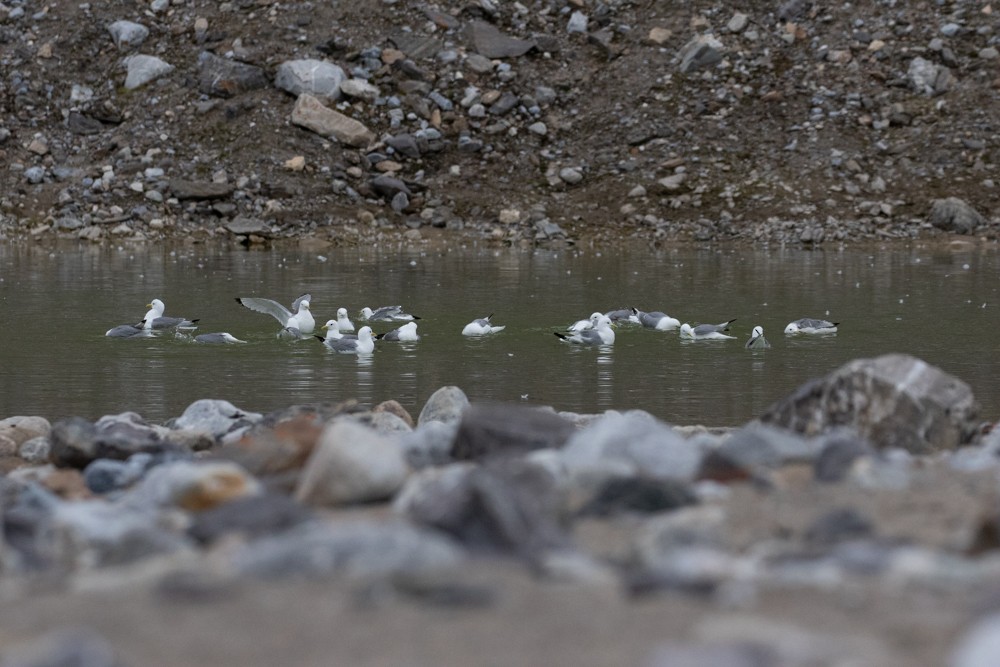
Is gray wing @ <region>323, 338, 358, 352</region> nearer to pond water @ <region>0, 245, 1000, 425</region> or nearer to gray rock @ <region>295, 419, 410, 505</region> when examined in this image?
pond water @ <region>0, 245, 1000, 425</region>

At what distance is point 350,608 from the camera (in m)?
4.44

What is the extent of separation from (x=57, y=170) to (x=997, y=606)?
2981 cm

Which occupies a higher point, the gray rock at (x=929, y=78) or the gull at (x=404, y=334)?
the gray rock at (x=929, y=78)

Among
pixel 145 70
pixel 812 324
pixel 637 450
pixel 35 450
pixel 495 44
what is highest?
pixel 495 44

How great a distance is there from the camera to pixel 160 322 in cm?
1591

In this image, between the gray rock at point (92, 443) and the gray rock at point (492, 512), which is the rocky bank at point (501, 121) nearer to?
the gray rock at point (92, 443)

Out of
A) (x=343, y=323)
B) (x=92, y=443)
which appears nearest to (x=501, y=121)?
(x=343, y=323)

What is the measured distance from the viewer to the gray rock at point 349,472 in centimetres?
598

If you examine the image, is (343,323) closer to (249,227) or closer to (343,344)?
(343,344)

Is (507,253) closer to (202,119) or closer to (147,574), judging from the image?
(202,119)

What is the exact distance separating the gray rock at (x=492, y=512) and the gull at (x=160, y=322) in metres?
10.7

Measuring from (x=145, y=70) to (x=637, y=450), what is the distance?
A: 2911 cm

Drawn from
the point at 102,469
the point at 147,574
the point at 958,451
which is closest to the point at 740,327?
the point at 958,451

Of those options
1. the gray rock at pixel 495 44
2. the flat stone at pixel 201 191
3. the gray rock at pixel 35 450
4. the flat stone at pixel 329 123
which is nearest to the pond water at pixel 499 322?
the gray rock at pixel 35 450
